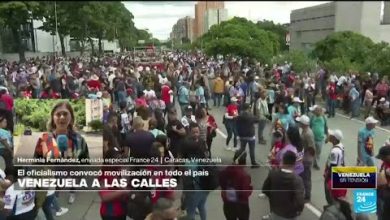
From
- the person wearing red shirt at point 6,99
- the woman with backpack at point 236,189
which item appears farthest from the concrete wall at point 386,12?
the person wearing red shirt at point 6,99

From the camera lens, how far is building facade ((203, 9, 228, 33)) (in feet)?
16.8

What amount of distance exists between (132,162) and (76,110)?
2.89ft

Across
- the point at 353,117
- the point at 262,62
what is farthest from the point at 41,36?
the point at 262,62

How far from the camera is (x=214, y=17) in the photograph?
5.39 meters

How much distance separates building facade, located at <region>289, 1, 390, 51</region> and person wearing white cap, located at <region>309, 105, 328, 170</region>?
2.74 feet

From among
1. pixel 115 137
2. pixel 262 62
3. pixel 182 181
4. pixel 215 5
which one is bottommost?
pixel 182 181

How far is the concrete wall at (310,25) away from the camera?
500cm

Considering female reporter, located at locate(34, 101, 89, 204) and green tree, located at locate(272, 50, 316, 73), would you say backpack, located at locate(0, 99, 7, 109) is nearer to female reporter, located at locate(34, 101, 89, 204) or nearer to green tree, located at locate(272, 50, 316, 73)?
female reporter, located at locate(34, 101, 89, 204)

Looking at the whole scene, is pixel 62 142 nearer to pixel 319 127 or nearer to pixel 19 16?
pixel 19 16

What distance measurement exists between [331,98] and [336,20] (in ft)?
7.21

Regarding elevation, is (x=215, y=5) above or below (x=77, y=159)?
above

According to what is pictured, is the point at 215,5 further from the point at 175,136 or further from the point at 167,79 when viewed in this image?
the point at 167,79

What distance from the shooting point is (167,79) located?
9.84 meters

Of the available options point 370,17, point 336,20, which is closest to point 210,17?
point 336,20
